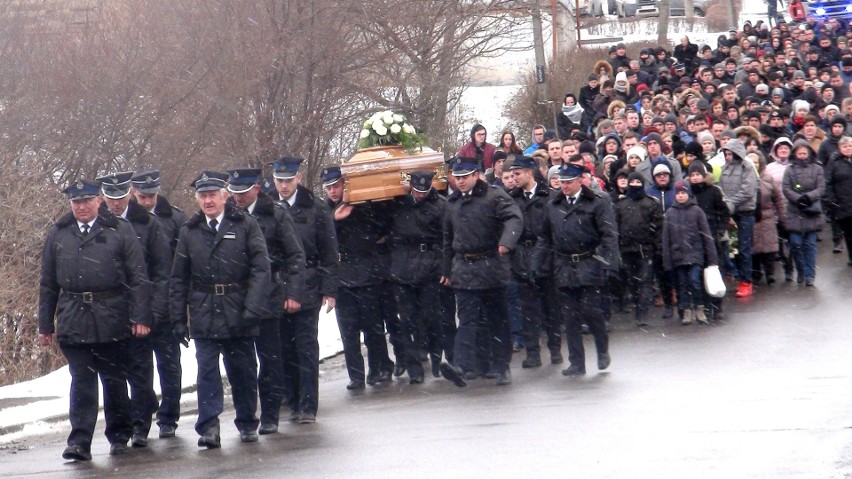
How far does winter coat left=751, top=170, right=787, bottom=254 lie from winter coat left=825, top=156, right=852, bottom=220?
0.68 m

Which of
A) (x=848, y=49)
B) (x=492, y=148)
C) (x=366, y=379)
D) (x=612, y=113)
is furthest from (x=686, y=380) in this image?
(x=848, y=49)

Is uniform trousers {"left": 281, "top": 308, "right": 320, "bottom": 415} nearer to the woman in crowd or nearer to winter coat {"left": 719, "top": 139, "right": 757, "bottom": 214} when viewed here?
winter coat {"left": 719, "top": 139, "right": 757, "bottom": 214}

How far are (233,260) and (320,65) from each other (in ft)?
38.5

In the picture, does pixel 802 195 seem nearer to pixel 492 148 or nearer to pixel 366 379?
pixel 492 148

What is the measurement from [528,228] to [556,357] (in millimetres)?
1336

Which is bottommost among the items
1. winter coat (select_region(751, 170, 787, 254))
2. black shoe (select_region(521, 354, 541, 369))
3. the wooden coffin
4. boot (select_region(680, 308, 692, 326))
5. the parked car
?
black shoe (select_region(521, 354, 541, 369))

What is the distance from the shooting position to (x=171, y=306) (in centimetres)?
959

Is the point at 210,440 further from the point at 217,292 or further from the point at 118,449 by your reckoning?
the point at 217,292

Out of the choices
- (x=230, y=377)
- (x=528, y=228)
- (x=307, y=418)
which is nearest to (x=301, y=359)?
(x=307, y=418)

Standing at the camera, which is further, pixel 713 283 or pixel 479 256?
pixel 713 283

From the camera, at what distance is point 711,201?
591 inches

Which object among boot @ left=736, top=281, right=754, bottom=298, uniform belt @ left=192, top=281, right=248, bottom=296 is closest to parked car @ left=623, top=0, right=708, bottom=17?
boot @ left=736, top=281, right=754, bottom=298

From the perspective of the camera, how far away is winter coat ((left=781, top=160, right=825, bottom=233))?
622 inches

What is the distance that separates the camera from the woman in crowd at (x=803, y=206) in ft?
51.9
